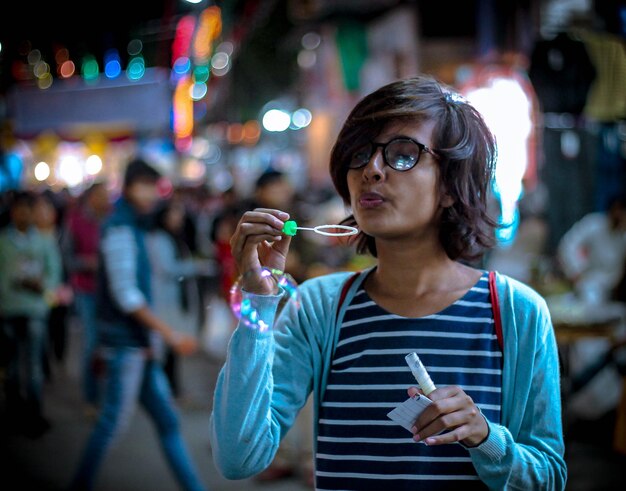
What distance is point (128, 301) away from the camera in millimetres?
4477

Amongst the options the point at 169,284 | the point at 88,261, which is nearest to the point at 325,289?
the point at 169,284

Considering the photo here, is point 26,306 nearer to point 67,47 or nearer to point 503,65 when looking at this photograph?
point 503,65

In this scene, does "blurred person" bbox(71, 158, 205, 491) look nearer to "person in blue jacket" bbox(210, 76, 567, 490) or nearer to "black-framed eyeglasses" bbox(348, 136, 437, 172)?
"person in blue jacket" bbox(210, 76, 567, 490)

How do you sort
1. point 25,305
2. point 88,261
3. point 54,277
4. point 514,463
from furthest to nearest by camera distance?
point 88,261
point 54,277
point 25,305
point 514,463

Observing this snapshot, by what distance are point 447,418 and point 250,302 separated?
0.55 metres

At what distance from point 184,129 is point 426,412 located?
22206 mm

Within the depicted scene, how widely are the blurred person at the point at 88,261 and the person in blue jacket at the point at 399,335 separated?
5837mm

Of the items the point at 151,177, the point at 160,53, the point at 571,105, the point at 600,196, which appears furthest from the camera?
the point at 160,53

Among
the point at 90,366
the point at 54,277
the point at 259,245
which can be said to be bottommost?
the point at 90,366

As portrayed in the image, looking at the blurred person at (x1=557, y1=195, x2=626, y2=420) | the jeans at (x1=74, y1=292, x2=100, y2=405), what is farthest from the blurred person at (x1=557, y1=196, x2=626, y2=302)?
the jeans at (x1=74, y1=292, x2=100, y2=405)

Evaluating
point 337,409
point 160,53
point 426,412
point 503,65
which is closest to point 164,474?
point 337,409

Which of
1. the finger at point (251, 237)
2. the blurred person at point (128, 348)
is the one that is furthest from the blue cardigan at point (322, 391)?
the blurred person at point (128, 348)

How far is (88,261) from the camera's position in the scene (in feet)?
26.7

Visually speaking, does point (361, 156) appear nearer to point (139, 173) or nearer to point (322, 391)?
point (322, 391)
